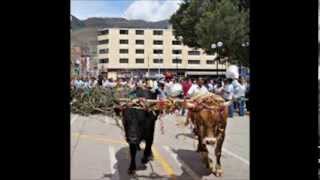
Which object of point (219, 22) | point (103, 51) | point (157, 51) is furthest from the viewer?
point (103, 51)

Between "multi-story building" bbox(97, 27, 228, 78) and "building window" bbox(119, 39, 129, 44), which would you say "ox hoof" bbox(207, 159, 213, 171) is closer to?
"multi-story building" bbox(97, 27, 228, 78)

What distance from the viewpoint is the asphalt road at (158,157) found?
7277mm

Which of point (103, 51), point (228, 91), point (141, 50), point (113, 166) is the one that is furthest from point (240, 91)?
point (141, 50)

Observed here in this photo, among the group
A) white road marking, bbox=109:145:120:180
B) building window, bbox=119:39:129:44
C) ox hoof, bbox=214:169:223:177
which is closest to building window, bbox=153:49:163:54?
building window, bbox=119:39:129:44

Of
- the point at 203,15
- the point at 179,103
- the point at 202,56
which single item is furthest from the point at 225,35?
the point at 202,56

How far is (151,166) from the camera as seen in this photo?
7801mm

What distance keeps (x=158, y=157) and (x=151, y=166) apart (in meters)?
0.93

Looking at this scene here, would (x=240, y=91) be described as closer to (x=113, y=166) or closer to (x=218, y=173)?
(x=218, y=173)

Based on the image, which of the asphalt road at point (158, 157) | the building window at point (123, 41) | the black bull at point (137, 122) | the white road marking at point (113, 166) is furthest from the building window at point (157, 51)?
the white road marking at point (113, 166)

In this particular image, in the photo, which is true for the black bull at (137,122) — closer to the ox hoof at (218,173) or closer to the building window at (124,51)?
the ox hoof at (218,173)

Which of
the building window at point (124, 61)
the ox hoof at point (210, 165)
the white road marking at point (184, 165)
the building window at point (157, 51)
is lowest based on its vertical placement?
the white road marking at point (184, 165)
